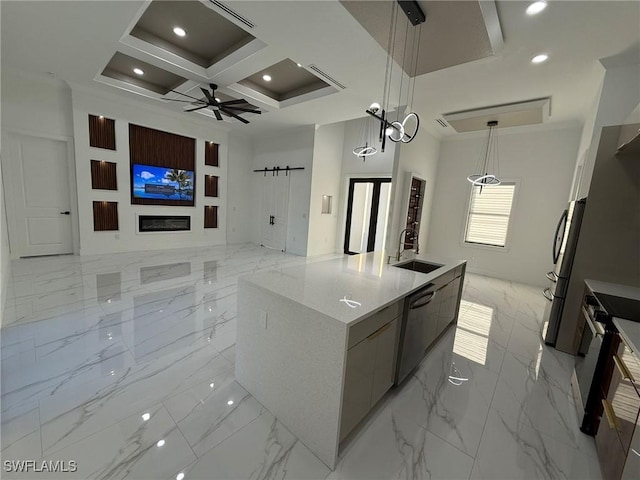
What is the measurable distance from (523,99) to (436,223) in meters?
3.13

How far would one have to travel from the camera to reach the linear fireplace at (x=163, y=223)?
6199 millimetres

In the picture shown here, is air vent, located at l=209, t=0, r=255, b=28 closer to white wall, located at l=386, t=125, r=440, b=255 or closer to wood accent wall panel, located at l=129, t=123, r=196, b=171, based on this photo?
white wall, located at l=386, t=125, r=440, b=255

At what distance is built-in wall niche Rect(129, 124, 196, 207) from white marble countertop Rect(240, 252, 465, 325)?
5.64 m

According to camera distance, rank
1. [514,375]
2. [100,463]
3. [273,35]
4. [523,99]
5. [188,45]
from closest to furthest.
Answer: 1. [100,463]
2. [514,375]
3. [273,35]
4. [188,45]
5. [523,99]

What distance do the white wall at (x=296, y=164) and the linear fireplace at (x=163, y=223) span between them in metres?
2.71

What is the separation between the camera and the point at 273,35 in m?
3.01

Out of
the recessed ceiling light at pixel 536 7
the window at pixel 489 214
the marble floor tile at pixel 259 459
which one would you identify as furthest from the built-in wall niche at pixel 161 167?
the window at pixel 489 214

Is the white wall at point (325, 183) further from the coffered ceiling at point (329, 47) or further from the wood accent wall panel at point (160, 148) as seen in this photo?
the wood accent wall panel at point (160, 148)

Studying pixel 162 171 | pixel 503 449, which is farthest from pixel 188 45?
pixel 503 449

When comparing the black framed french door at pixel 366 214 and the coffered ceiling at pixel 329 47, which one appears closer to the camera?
the coffered ceiling at pixel 329 47

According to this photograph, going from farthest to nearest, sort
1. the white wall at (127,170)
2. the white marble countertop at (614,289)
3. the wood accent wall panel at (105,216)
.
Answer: the wood accent wall panel at (105,216)
the white wall at (127,170)
the white marble countertop at (614,289)

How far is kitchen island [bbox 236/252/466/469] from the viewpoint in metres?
1.40

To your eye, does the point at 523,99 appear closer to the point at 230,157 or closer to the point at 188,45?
the point at 188,45

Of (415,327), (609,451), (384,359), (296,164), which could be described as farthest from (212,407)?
(296,164)
